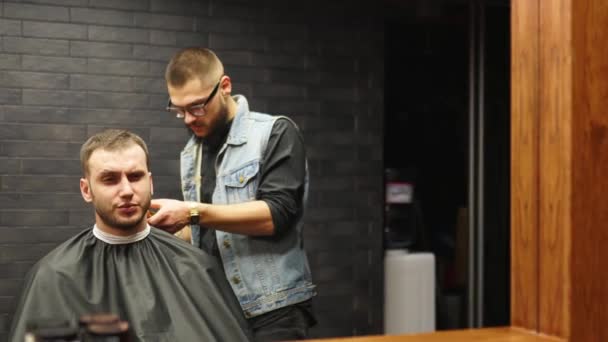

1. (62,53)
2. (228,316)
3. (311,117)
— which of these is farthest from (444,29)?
(228,316)

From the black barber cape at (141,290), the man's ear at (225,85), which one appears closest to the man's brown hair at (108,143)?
the black barber cape at (141,290)

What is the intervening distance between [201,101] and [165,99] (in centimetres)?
131

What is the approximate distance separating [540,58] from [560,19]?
0.13 m

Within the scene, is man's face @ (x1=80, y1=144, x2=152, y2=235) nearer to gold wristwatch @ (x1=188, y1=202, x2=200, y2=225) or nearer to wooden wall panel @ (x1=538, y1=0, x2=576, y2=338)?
gold wristwatch @ (x1=188, y1=202, x2=200, y2=225)

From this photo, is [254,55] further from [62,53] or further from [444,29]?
[444,29]

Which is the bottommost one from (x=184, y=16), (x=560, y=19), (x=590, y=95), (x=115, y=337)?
(x=115, y=337)

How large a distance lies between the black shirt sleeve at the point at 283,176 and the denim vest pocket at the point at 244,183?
0.10 ft

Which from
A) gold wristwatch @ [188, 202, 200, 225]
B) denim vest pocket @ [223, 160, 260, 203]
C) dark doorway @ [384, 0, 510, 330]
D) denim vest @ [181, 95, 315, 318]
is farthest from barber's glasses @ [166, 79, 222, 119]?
dark doorway @ [384, 0, 510, 330]

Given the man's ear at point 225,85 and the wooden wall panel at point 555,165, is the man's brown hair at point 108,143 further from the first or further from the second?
the wooden wall panel at point 555,165

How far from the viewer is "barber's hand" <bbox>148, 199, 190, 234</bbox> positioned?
2361 mm

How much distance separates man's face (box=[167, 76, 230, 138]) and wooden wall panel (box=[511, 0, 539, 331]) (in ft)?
3.26

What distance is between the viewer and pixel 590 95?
199 centimetres

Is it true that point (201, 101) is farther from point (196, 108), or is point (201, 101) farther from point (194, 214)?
point (194, 214)

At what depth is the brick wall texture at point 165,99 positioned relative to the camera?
354cm
